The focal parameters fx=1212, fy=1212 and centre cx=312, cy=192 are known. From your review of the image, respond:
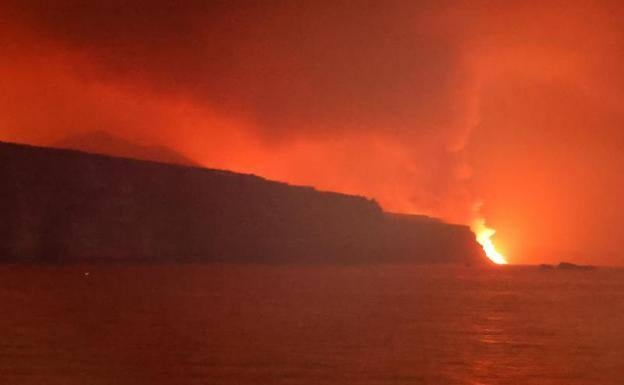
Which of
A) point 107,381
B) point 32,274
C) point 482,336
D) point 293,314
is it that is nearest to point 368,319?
point 293,314

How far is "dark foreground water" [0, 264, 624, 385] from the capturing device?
29.8m

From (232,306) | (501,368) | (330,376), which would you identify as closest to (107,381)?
(330,376)

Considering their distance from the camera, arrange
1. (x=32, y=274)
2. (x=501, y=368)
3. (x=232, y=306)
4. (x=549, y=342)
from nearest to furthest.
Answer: (x=501, y=368), (x=549, y=342), (x=232, y=306), (x=32, y=274)

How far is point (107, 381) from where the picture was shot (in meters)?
27.2

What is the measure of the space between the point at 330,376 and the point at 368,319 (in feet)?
61.0

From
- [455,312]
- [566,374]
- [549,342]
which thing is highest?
[455,312]

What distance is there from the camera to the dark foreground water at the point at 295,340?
2984cm

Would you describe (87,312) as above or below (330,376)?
above

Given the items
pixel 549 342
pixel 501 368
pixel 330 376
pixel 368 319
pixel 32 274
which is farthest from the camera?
pixel 32 274

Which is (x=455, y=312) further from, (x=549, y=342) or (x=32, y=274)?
(x=32, y=274)

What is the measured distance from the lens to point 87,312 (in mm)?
48812

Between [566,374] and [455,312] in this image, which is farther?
[455,312]

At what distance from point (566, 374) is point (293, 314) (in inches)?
781

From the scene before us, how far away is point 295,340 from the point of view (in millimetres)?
37938
